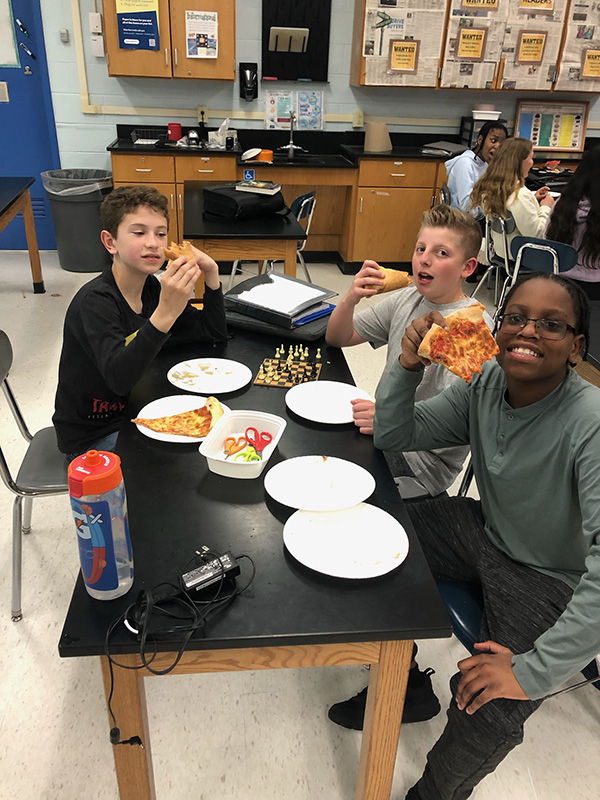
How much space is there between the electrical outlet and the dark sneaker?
185 inches

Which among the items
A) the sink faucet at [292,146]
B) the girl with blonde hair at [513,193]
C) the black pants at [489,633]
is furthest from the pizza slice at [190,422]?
the sink faucet at [292,146]

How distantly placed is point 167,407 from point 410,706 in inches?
40.0

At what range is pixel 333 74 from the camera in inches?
201

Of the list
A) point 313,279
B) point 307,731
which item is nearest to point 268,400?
point 307,731

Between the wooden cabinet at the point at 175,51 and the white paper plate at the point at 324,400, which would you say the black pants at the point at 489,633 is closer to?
the white paper plate at the point at 324,400

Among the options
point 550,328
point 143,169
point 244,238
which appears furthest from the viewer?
point 143,169

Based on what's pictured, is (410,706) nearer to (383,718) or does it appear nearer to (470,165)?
(383,718)

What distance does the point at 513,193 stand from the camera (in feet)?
12.5

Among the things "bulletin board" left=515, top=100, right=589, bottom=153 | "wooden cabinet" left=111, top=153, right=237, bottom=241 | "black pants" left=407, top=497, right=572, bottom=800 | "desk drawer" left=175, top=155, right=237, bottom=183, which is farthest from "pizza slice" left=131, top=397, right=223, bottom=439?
"bulletin board" left=515, top=100, right=589, bottom=153

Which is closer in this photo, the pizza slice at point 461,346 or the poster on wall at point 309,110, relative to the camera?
the pizza slice at point 461,346

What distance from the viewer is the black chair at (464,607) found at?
135cm

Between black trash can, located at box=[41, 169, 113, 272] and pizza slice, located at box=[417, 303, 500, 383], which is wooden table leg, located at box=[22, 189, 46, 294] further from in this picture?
pizza slice, located at box=[417, 303, 500, 383]

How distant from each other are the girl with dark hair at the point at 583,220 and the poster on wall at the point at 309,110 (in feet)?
8.41

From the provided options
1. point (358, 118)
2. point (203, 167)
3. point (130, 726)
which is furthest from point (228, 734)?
point (358, 118)
